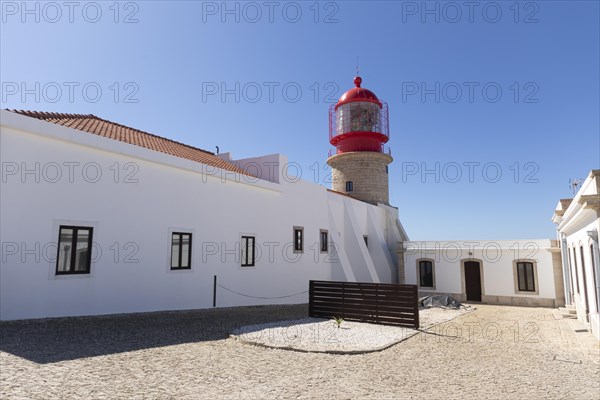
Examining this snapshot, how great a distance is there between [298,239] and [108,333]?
9.61 metres

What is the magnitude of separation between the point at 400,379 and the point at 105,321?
636 cm

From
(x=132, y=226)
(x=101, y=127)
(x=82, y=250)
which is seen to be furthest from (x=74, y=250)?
(x=101, y=127)

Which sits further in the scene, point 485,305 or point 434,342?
point 485,305

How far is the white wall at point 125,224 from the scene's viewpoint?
25.9 feet

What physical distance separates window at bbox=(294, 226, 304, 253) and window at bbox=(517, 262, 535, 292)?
31.7 ft

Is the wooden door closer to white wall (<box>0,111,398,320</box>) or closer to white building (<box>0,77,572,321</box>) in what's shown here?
white building (<box>0,77,572,321</box>)

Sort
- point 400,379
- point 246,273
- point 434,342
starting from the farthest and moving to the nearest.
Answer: point 246,273 → point 434,342 → point 400,379

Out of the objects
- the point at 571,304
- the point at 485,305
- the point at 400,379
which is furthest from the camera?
the point at 485,305

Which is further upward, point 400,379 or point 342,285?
point 342,285

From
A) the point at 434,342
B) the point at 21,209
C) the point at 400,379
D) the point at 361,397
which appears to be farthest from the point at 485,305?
the point at 21,209

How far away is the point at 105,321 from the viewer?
830cm

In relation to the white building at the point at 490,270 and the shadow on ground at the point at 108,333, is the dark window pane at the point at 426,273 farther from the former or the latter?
the shadow on ground at the point at 108,333

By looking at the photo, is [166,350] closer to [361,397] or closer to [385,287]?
[361,397]

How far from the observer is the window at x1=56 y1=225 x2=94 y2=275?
8500mm
